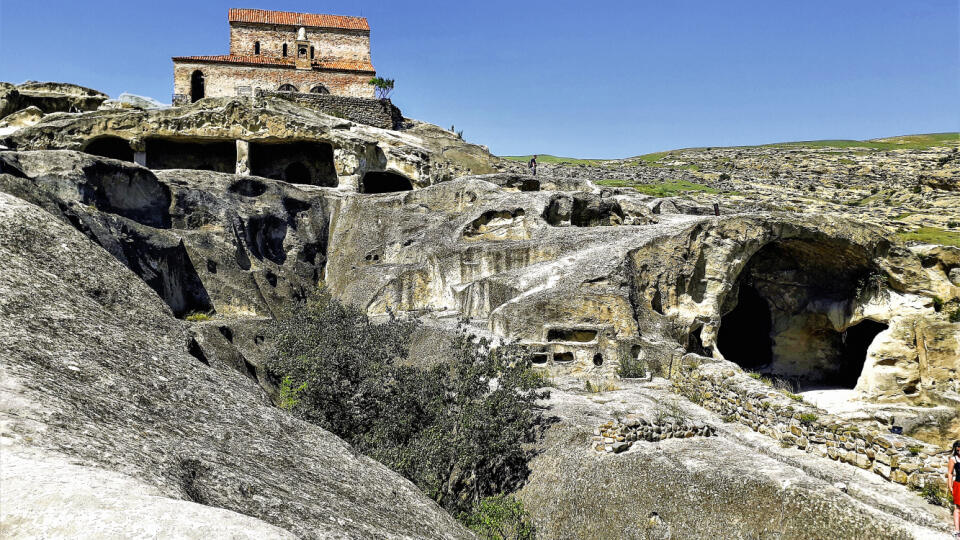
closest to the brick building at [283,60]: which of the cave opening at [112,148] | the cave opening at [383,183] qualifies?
the cave opening at [112,148]

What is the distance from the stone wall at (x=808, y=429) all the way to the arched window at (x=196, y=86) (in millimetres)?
31342

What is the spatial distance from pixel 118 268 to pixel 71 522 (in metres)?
6.30

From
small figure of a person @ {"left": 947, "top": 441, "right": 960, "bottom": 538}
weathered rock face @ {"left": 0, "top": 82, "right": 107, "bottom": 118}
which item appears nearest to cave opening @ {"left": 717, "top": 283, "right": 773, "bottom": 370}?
small figure of a person @ {"left": 947, "top": 441, "right": 960, "bottom": 538}

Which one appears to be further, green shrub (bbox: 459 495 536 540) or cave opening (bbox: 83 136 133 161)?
cave opening (bbox: 83 136 133 161)

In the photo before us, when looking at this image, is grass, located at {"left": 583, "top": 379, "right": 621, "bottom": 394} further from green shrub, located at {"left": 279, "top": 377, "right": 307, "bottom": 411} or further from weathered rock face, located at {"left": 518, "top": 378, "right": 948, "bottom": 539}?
green shrub, located at {"left": 279, "top": 377, "right": 307, "bottom": 411}

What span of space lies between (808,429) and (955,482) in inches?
99.0

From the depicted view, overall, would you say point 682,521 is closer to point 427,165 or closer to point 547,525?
point 547,525

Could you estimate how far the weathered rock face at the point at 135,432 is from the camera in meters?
4.06

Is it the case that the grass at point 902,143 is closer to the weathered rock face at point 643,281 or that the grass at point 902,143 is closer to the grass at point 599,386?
the weathered rock face at point 643,281

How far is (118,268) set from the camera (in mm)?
9219

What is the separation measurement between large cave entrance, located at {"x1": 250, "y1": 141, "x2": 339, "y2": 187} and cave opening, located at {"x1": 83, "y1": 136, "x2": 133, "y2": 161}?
4766 millimetres

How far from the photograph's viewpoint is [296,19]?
39844 millimetres

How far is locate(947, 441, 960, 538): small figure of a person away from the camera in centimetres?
725

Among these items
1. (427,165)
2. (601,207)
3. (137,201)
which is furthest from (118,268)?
(427,165)
